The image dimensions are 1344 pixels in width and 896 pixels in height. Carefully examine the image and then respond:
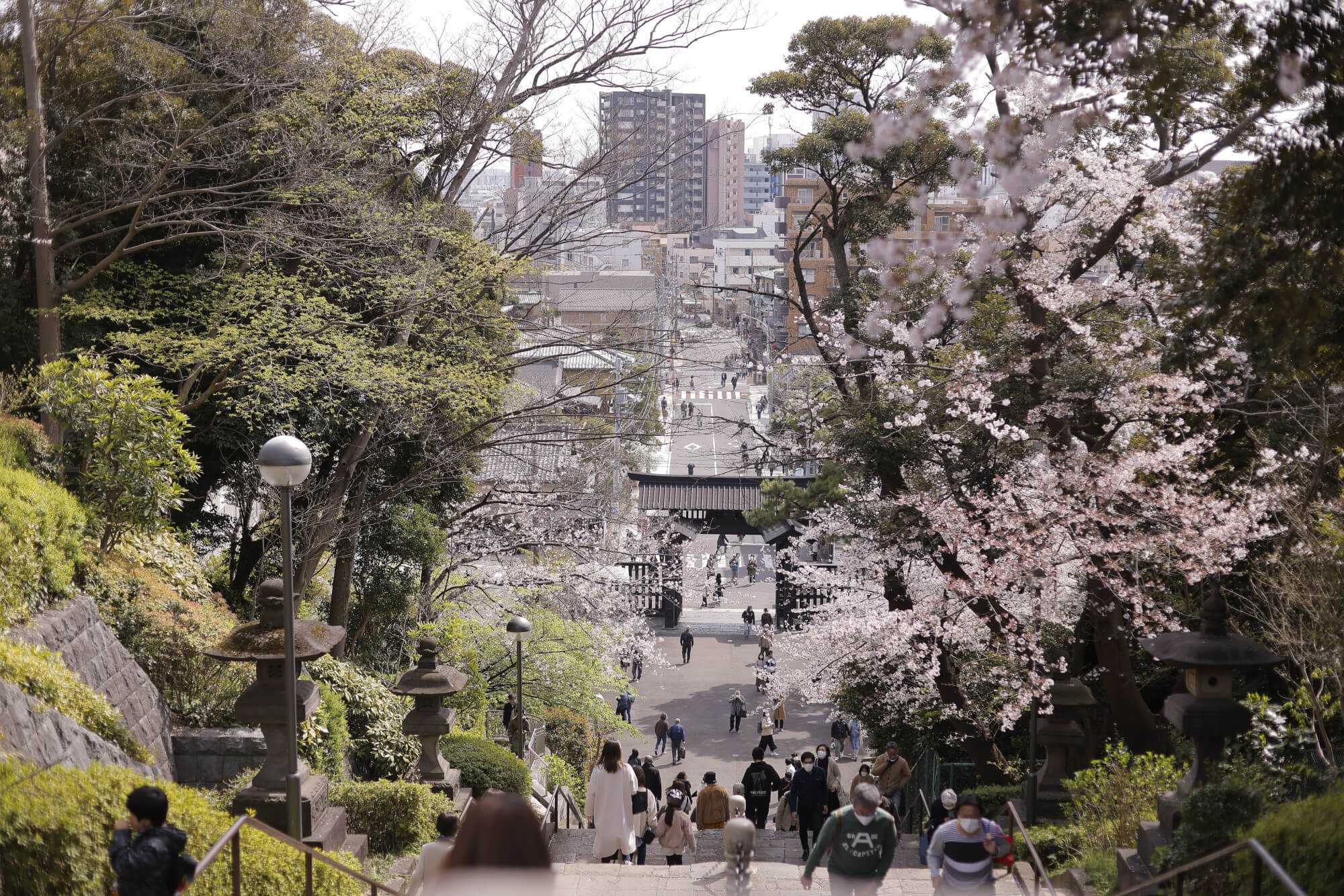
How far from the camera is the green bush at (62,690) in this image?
6.74 metres

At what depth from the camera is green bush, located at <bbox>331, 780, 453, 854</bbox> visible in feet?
29.5

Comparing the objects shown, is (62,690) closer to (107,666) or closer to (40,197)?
(107,666)

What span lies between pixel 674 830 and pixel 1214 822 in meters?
4.72

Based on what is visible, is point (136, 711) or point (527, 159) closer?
point (136, 711)

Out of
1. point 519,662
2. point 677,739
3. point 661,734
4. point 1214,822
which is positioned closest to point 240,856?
point 1214,822

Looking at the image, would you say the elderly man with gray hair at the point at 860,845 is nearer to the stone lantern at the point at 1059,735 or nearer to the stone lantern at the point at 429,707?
the stone lantern at the point at 1059,735

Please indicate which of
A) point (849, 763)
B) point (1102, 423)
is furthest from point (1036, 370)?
point (849, 763)

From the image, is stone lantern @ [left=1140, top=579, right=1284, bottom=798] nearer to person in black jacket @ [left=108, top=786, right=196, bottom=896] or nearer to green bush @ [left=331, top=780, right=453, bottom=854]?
person in black jacket @ [left=108, top=786, right=196, bottom=896]

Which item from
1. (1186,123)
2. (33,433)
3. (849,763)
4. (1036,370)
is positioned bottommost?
(849,763)

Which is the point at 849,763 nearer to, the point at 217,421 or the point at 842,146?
the point at 842,146

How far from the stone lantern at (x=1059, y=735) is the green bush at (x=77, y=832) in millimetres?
6896

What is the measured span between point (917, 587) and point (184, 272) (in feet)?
37.8

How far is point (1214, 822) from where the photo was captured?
5.62 meters

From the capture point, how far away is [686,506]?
33.8 metres
